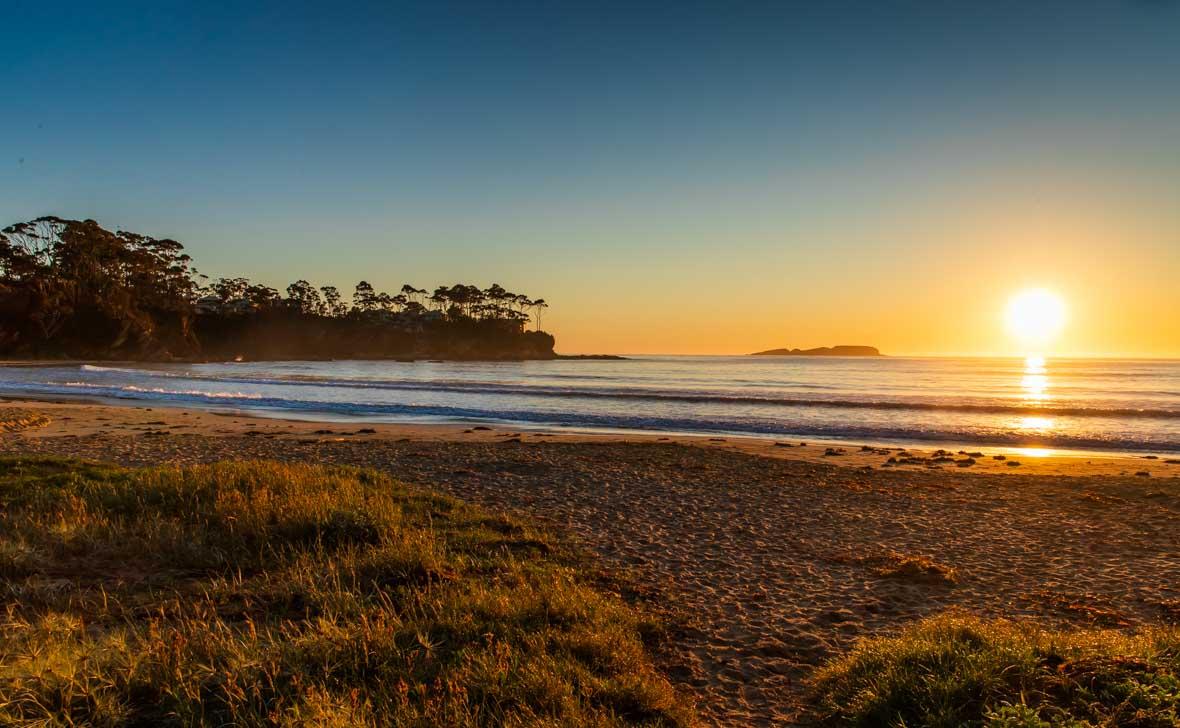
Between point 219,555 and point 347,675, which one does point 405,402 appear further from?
point 347,675

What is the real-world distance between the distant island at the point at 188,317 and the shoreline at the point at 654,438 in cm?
9706

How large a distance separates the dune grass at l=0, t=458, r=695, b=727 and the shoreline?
45.0ft

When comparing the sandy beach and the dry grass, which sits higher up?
the sandy beach

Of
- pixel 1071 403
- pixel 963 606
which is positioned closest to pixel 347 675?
pixel 963 606

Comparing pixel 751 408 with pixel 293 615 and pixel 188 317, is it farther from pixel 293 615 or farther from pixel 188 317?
pixel 188 317

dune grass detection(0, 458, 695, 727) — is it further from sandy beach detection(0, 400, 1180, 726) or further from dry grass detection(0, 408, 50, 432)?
dry grass detection(0, 408, 50, 432)

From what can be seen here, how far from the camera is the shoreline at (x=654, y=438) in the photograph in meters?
17.8

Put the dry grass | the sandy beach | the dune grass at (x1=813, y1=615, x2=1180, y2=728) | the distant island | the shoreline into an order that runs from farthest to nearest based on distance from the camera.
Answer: the distant island
the dry grass
the shoreline
the sandy beach
the dune grass at (x1=813, y1=615, x2=1180, y2=728)

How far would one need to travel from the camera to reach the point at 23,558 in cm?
652

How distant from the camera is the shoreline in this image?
17.8m

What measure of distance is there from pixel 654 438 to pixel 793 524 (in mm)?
13869

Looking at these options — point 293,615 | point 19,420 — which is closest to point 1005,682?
point 293,615

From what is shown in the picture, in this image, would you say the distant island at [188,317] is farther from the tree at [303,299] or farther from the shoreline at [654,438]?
the shoreline at [654,438]

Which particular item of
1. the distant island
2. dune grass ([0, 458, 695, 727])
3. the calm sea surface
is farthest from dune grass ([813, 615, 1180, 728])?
the distant island
